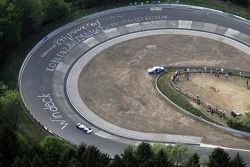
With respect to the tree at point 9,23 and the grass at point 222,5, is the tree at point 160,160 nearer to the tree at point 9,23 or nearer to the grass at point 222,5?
the tree at point 9,23

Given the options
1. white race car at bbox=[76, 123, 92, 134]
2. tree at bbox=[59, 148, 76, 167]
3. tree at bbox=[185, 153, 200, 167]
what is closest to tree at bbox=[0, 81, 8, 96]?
white race car at bbox=[76, 123, 92, 134]

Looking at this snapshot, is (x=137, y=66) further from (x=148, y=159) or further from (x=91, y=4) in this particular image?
(x=148, y=159)

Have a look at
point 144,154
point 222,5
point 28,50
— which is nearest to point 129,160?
point 144,154

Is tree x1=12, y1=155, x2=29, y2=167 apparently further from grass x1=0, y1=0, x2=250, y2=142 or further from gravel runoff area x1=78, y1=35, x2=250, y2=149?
gravel runoff area x1=78, y1=35, x2=250, y2=149

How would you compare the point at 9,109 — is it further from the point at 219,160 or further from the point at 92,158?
the point at 219,160

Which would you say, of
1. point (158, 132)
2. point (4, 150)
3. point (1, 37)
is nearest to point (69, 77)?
point (1, 37)

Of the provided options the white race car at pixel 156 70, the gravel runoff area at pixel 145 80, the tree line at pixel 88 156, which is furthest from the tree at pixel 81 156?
the white race car at pixel 156 70
